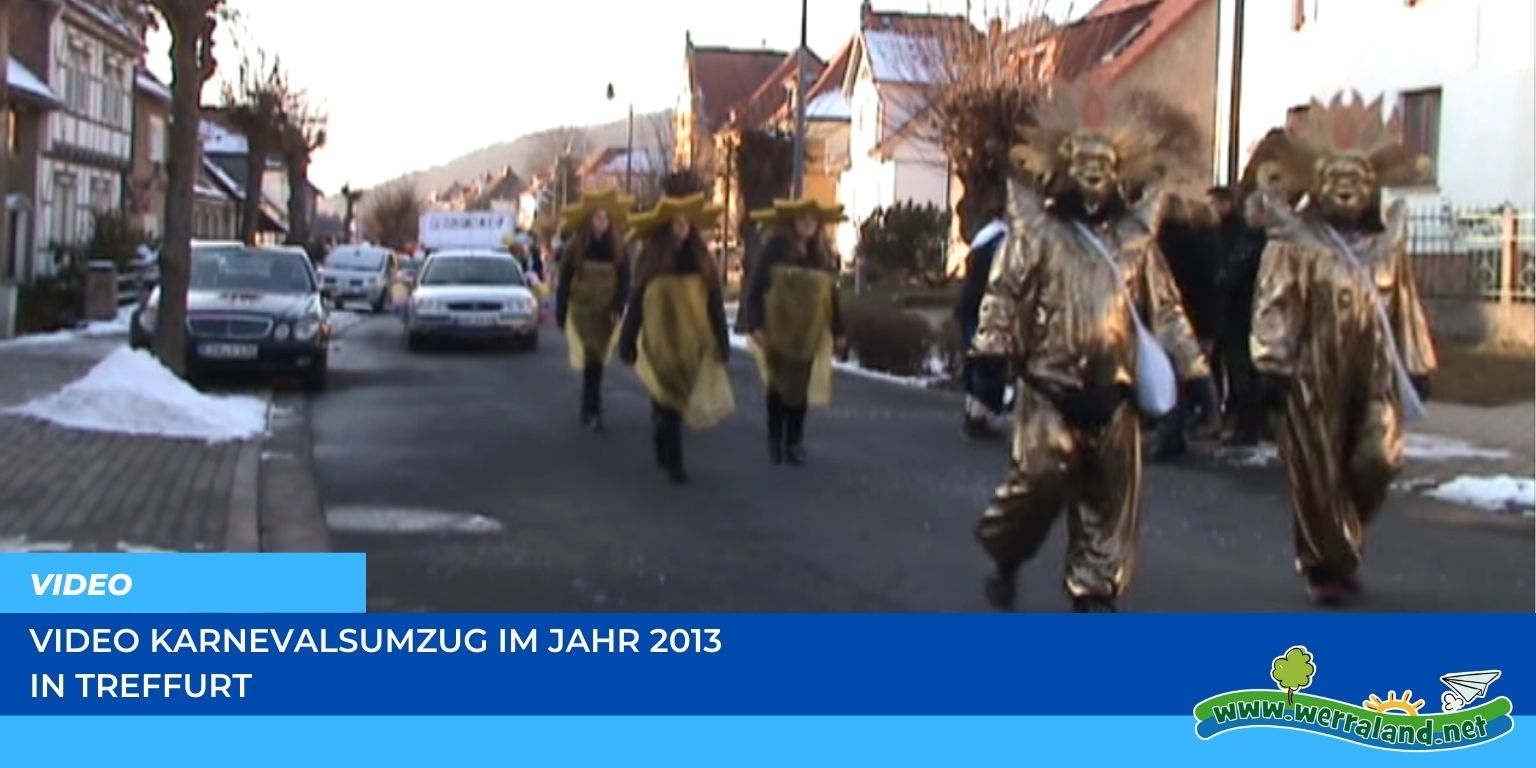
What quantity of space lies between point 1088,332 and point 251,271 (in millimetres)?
14507

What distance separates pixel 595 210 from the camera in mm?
15227

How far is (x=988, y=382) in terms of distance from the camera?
6.36 m

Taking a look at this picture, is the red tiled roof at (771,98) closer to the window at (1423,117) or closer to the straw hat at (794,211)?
the window at (1423,117)

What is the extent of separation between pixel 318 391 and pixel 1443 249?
1286 cm

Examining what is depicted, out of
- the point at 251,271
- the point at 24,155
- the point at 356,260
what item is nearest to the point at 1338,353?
the point at 251,271

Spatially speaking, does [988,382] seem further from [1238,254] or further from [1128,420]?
[1238,254]

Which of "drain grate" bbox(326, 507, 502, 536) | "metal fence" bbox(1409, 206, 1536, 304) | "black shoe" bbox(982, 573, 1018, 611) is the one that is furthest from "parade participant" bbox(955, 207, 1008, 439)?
"metal fence" bbox(1409, 206, 1536, 304)

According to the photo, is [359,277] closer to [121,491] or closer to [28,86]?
[28,86]

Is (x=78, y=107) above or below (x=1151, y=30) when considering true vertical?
below

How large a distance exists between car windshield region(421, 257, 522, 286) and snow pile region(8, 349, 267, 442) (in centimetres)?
1176

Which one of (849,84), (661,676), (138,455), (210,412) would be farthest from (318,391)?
(849,84)

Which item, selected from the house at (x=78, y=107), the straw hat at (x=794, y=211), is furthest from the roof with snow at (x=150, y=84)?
the straw hat at (x=794, y=211)

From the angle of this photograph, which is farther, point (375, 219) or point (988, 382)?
point (375, 219)

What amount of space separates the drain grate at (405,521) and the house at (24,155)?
27615mm
